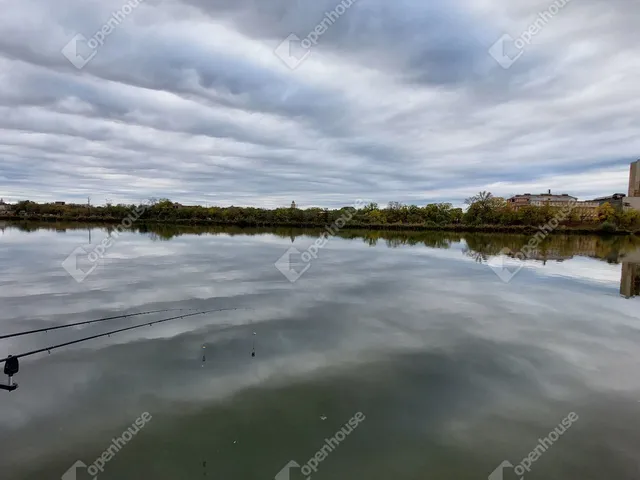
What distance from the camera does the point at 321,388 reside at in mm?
7652

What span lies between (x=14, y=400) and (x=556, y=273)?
27803 mm

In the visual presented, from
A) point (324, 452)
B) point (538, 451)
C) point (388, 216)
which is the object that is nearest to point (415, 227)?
point (388, 216)

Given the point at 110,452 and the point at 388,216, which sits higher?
the point at 388,216

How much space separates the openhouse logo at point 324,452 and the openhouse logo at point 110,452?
2473 mm

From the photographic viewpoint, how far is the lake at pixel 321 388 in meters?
5.59

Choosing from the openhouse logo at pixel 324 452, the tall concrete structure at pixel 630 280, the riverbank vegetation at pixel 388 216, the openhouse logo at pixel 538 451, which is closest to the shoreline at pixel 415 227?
the riverbank vegetation at pixel 388 216

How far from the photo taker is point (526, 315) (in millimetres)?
14094

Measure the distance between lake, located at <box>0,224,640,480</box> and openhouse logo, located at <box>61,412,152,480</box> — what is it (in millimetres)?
24

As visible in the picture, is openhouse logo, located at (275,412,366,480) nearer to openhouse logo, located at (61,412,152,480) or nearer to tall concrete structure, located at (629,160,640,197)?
openhouse logo, located at (61,412,152,480)

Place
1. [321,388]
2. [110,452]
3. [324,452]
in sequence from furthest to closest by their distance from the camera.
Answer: [321,388] < [324,452] < [110,452]

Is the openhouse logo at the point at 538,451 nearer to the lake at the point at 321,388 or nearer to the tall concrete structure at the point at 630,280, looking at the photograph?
the lake at the point at 321,388

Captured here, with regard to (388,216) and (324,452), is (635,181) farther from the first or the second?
(324,452)

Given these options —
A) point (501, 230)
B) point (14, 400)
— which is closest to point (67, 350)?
point (14, 400)

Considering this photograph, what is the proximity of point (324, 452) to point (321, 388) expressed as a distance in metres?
1.92
